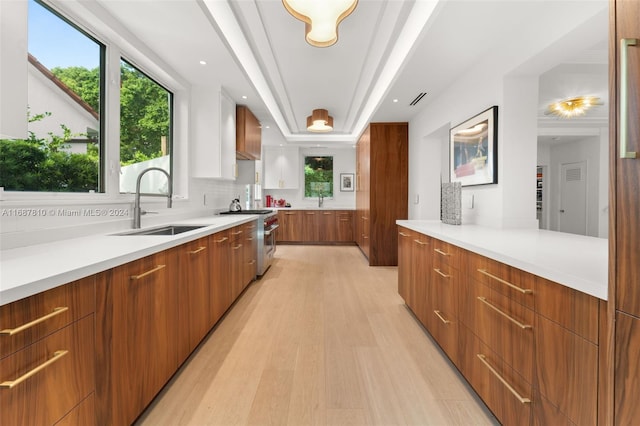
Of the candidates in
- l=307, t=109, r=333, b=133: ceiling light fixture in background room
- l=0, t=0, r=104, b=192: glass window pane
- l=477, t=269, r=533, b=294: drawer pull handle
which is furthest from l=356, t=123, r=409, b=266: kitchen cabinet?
l=0, t=0, r=104, b=192: glass window pane

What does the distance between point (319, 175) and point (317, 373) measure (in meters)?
6.37

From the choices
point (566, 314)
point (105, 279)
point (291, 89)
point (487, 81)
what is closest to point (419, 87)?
point (487, 81)

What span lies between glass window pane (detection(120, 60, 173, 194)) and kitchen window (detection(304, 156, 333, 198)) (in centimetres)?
480

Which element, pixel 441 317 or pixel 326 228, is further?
pixel 326 228

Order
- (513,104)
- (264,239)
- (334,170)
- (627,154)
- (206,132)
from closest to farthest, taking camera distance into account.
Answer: (627,154) < (513,104) < (206,132) < (264,239) < (334,170)

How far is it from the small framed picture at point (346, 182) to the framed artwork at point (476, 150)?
182 inches

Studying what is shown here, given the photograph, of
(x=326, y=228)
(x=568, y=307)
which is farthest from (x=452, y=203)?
(x=326, y=228)

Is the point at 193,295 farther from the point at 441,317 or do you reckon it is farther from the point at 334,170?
the point at 334,170

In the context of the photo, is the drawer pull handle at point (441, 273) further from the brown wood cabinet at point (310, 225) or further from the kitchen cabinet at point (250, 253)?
the brown wood cabinet at point (310, 225)

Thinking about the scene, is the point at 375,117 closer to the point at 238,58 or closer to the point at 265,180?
the point at 238,58

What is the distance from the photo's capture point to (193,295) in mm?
1930

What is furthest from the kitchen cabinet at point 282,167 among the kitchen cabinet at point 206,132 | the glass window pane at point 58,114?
the glass window pane at point 58,114

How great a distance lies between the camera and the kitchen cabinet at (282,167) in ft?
24.4

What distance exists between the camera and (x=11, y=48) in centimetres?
103
